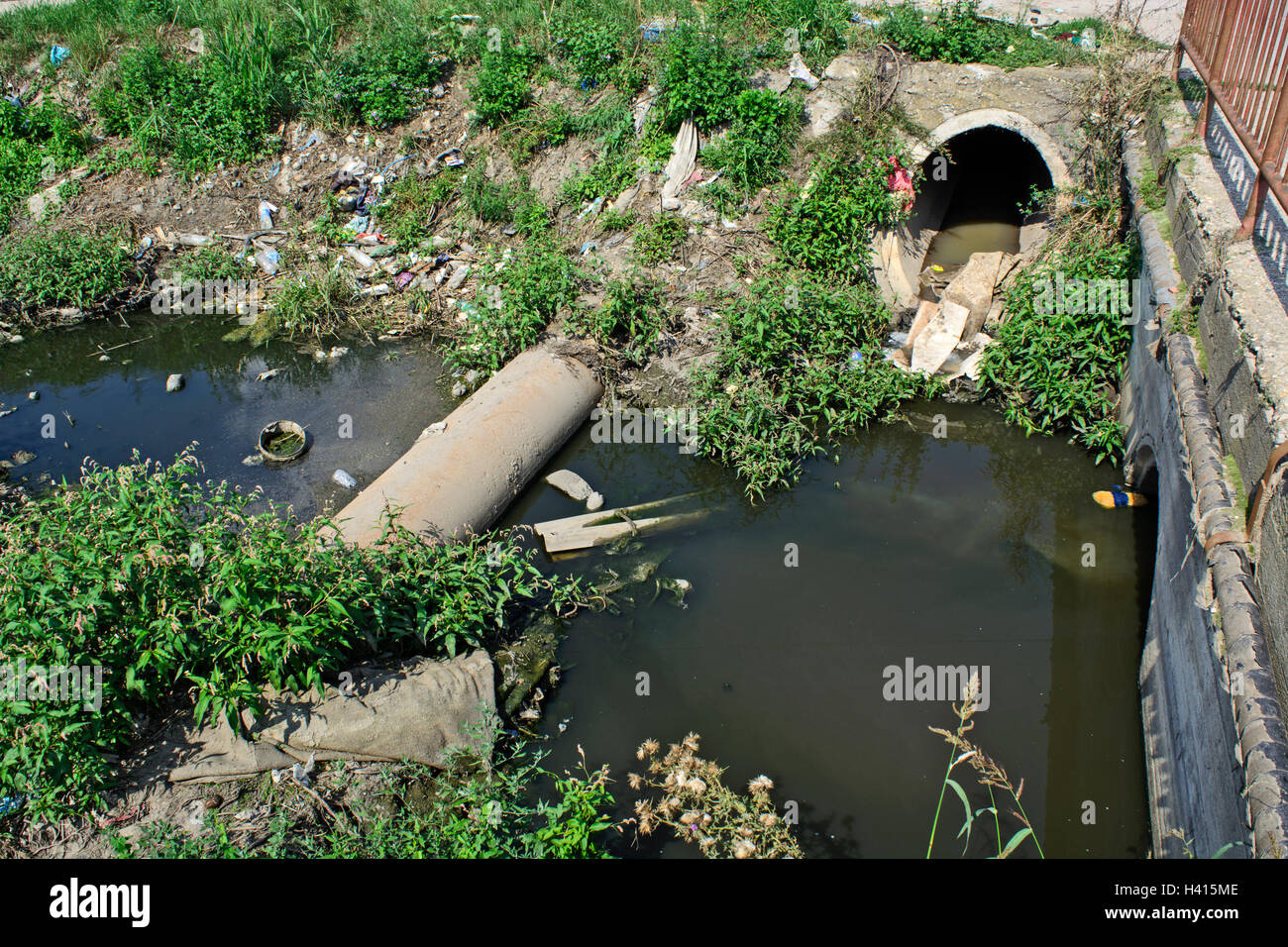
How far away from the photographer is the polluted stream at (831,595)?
423 cm

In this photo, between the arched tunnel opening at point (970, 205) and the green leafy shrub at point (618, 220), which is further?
the arched tunnel opening at point (970, 205)

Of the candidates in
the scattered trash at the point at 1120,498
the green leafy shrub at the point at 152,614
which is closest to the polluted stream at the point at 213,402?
the green leafy shrub at the point at 152,614

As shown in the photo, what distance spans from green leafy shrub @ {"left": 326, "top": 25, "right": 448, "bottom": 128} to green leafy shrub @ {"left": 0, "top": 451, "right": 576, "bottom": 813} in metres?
7.12

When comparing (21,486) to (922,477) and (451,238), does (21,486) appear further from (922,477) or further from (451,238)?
(922,477)

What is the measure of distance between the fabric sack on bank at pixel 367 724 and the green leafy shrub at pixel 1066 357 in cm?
471

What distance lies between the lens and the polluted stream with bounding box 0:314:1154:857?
4230 millimetres

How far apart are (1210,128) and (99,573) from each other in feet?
24.3

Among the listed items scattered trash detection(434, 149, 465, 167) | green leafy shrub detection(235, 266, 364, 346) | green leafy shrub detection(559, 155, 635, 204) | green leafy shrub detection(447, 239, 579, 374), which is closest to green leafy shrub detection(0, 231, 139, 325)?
green leafy shrub detection(235, 266, 364, 346)

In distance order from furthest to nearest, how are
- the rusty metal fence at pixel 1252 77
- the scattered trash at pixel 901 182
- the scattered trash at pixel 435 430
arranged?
the scattered trash at pixel 901 182
the scattered trash at pixel 435 430
the rusty metal fence at pixel 1252 77

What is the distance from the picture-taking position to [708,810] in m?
4.02

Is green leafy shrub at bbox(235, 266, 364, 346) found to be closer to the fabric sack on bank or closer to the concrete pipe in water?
the concrete pipe in water

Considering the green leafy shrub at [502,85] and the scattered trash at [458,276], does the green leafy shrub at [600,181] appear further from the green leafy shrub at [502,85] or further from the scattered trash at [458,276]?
the green leafy shrub at [502,85]

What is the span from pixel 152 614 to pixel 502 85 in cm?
765
